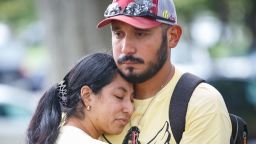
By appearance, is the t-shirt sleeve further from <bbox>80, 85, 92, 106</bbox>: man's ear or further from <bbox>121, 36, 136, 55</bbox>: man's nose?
<bbox>80, 85, 92, 106</bbox>: man's ear

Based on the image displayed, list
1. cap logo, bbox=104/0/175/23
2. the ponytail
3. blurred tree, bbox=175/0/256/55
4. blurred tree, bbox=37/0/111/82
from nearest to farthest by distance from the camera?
cap logo, bbox=104/0/175/23, the ponytail, blurred tree, bbox=37/0/111/82, blurred tree, bbox=175/0/256/55

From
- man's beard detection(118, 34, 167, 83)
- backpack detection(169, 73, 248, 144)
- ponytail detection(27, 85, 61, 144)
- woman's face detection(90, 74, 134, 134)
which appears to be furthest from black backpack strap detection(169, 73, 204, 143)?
ponytail detection(27, 85, 61, 144)

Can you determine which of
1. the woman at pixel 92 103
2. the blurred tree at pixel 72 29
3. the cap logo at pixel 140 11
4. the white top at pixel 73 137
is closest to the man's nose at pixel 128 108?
the woman at pixel 92 103

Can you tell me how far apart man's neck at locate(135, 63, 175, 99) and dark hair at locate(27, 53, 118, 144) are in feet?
0.53

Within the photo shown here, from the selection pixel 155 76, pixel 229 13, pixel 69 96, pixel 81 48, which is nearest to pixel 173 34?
pixel 155 76

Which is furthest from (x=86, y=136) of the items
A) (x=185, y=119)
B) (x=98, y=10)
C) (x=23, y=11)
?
(x=23, y=11)

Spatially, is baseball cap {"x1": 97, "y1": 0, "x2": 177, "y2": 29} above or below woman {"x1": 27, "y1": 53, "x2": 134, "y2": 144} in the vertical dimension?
above

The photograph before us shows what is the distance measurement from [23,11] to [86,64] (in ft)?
107

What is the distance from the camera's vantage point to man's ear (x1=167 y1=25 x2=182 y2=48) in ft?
13.0

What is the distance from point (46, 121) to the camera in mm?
4062

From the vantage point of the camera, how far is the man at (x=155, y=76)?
3793 mm

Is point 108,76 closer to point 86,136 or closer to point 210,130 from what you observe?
point 86,136

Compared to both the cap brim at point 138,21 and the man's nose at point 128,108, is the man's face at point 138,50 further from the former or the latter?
the man's nose at point 128,108

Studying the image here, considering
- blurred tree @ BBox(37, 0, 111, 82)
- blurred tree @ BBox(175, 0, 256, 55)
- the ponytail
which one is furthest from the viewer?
blurred tree @ BBox(175, 0, 256, 55)
